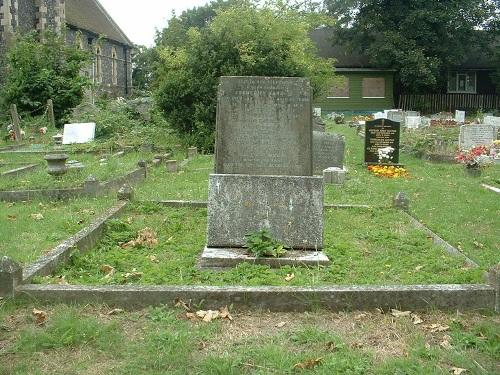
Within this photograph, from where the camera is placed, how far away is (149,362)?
3.70m

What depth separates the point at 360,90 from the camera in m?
45.4

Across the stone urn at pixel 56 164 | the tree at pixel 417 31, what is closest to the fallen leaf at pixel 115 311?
the stone urn at pixel 56 164

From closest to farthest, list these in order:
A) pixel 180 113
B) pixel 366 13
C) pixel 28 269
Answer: pixel 28 269 → pixel 180 113 → pixel 366 13

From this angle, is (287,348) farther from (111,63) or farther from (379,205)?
(111,63)

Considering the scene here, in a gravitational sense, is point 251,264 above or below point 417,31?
below

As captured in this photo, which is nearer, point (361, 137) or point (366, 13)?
point (361, 137)

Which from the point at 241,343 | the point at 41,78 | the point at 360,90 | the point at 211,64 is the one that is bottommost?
the point at 241,343

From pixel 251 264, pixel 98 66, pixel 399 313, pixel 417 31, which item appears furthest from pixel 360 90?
pixel 399 313

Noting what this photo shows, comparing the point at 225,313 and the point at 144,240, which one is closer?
the point at 225,313

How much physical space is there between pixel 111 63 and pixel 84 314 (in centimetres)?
4392

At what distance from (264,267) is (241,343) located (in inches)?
67.4

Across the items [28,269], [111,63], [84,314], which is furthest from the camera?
[111,63]

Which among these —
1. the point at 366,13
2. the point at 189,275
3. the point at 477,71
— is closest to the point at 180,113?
the point at 189,275

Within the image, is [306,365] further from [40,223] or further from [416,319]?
[40,223]
